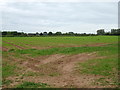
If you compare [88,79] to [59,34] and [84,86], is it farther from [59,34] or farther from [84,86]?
[59,34]

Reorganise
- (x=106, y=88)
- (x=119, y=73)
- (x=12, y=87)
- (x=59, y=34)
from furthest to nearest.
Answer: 1. (x=59, y=34)
2. (x=119, y=73)
3. (x=12, y=87)
4. (x=106, y=88)

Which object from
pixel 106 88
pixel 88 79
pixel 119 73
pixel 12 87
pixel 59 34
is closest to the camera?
pixel 106 88

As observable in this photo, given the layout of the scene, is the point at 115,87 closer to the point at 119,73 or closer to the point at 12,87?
the point at 119,73

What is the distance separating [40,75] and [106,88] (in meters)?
3.35

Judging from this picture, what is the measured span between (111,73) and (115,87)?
6.56ft

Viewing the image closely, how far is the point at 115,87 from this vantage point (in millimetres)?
5754

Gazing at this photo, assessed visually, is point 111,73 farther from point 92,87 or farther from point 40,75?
point 40,75

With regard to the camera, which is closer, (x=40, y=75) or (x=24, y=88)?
(x=24, y=88)

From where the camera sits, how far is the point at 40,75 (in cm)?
791

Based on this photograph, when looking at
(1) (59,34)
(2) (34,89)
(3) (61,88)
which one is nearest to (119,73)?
(3) (61,88)

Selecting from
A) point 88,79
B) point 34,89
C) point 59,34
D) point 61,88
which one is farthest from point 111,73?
point 59,34

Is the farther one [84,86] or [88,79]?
[88,79]

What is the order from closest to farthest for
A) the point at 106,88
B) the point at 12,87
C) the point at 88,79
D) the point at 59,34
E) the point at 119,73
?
1. the point at 106,88
2. the point at 12,87
3. the point at 88,79
4. the point at 119,73
5. the point at 59,34

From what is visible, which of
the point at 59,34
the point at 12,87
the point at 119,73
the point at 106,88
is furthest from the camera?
the point at 59,34
